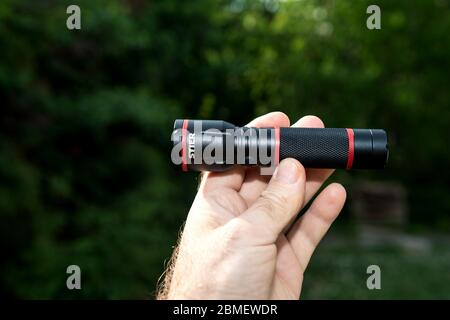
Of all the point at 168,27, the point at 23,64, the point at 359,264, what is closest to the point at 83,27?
the point at 23,64

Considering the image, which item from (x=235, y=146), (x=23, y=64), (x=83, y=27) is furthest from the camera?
(x=83, y=27)

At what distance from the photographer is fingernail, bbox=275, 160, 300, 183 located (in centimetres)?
202

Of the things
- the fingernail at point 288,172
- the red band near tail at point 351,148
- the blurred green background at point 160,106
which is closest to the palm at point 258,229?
the fingernail at point 288,172

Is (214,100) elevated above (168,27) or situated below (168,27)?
below

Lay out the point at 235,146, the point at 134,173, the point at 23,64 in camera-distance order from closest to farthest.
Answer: the point at 235,146 < the point at 23,64 < the point at 134,173

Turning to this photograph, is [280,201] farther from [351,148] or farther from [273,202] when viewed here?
[351,148]

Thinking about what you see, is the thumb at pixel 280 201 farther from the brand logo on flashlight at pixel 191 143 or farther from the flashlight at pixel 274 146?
the brand logo on flashlight at pixel 191 143

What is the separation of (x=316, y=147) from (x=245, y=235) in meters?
0.46

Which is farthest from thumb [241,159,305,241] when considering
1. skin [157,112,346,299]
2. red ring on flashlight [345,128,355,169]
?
red ring on flashlight [345,128,355,169]

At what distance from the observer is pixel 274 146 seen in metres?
2.09

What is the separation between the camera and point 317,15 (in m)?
10.3

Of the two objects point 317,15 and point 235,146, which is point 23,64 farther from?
point 317,15

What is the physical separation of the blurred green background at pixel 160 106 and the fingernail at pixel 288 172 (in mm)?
1692

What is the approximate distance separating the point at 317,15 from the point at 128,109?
530cm
